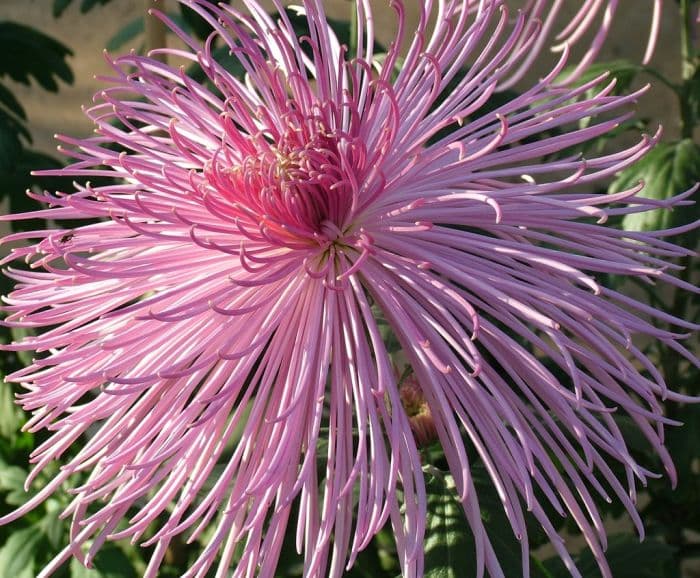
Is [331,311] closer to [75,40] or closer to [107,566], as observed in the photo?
[107,566]

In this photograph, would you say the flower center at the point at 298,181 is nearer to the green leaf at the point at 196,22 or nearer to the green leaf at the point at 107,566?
the green leaf at the point at 196,22

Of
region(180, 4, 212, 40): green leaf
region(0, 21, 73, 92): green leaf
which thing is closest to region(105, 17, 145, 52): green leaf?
region(0, 21, 73, 92): green leaf

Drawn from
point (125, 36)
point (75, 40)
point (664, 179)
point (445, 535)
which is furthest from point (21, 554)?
point (75, 40)

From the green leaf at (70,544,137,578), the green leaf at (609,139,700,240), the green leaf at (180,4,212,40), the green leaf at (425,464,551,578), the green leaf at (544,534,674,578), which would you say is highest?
the green leaf at (180,4,212,40)

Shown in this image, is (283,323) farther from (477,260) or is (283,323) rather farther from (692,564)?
(692,564)

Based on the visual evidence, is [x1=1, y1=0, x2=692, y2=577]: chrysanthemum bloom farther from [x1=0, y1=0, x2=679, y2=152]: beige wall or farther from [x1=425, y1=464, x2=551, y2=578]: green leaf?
[x1=0, y1=0, x2=679, y2=152]: beige wall

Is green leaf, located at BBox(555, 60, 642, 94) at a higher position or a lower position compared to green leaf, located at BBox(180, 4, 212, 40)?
lower
